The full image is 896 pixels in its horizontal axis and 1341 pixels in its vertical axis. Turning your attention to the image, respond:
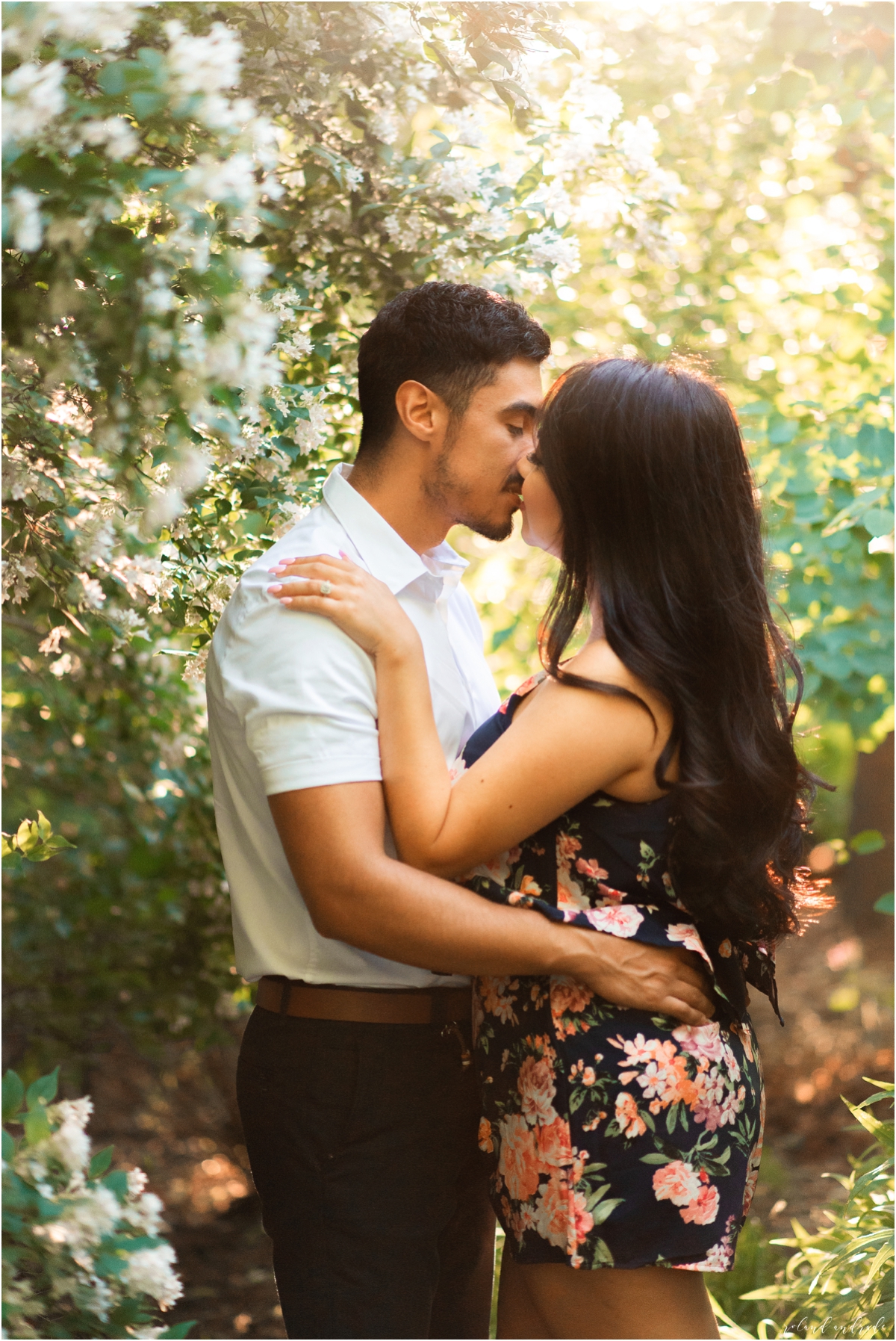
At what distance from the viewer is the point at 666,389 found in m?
1.75

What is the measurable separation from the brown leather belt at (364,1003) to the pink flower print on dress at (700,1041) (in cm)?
41

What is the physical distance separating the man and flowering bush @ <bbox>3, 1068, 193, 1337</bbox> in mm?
292

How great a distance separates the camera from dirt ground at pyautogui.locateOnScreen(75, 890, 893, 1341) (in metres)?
4.09

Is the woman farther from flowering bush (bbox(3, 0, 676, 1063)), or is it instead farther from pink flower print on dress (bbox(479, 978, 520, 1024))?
flowering bush (bbox(3, 0, 676, 1063))

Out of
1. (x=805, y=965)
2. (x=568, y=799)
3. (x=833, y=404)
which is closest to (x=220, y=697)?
(x=568, y=799)

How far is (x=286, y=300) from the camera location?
88.1 inches

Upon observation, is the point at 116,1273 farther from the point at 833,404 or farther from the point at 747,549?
the point at 833,404

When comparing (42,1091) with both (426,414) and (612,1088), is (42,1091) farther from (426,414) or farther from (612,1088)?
(426,414)

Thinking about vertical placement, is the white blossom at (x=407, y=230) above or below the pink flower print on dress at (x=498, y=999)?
above

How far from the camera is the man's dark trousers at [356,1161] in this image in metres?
1.77

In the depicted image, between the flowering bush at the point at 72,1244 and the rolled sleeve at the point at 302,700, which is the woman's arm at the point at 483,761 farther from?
the flowering bush at the point at 72,1244

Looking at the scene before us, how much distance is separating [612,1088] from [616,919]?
24 centimetres

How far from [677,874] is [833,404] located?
358 centimetres

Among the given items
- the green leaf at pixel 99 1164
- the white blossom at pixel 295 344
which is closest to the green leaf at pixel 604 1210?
the green leaf at pixel 99 1164
